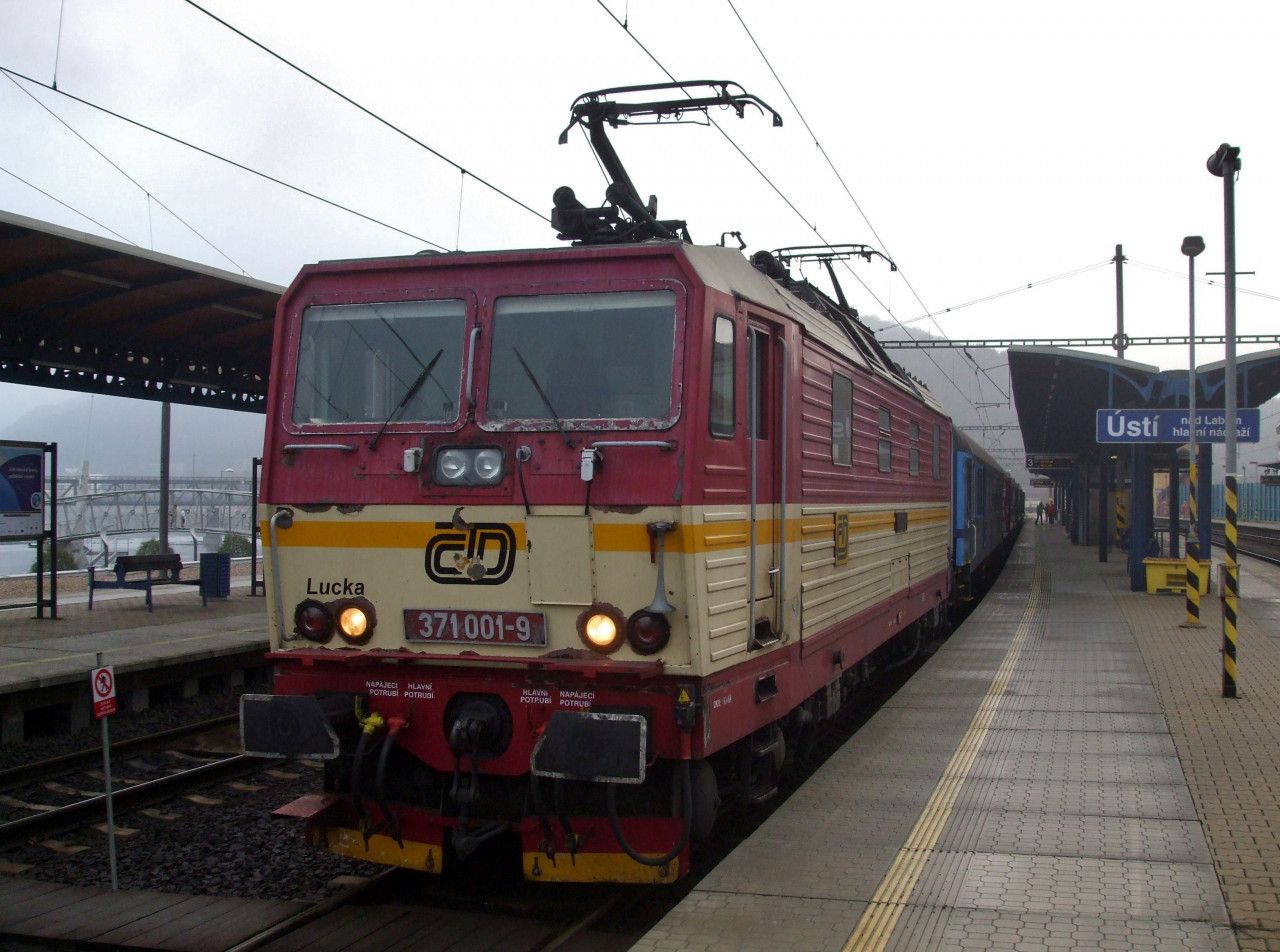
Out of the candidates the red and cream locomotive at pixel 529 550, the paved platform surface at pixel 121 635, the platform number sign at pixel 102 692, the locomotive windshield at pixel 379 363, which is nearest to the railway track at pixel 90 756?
the paved platform surface at pixel 121 635

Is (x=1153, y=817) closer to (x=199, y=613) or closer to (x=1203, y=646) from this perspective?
(x=1203, y=646)

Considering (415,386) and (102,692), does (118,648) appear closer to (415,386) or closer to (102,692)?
(102,692)

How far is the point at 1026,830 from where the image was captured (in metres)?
6.41

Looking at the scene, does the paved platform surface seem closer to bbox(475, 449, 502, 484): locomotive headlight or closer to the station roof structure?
bbox(475, 449, 502, 484): locomotive headlight

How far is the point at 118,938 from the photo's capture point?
216 inches

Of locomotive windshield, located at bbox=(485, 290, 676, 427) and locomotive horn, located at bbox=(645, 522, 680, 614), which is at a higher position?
locomotive windshield, located at bbox=(485, 290, 676, 427)

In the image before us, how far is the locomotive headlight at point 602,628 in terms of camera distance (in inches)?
217

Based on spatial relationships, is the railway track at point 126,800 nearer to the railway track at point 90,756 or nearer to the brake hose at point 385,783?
the railway track at point 90,756

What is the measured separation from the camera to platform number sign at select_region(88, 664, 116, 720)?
7066mm

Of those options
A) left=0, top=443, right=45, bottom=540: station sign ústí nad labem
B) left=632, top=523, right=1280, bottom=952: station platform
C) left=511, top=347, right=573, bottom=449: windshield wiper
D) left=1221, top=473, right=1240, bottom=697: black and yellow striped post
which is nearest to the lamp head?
left=1221, top=473, right=1240, bottom=697: black and yellow striped post

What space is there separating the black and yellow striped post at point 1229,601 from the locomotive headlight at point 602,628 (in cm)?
762

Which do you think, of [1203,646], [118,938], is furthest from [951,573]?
[118,938]

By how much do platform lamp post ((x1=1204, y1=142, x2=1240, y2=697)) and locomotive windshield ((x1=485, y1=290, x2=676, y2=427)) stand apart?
7457mm

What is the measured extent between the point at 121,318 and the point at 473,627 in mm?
10092
